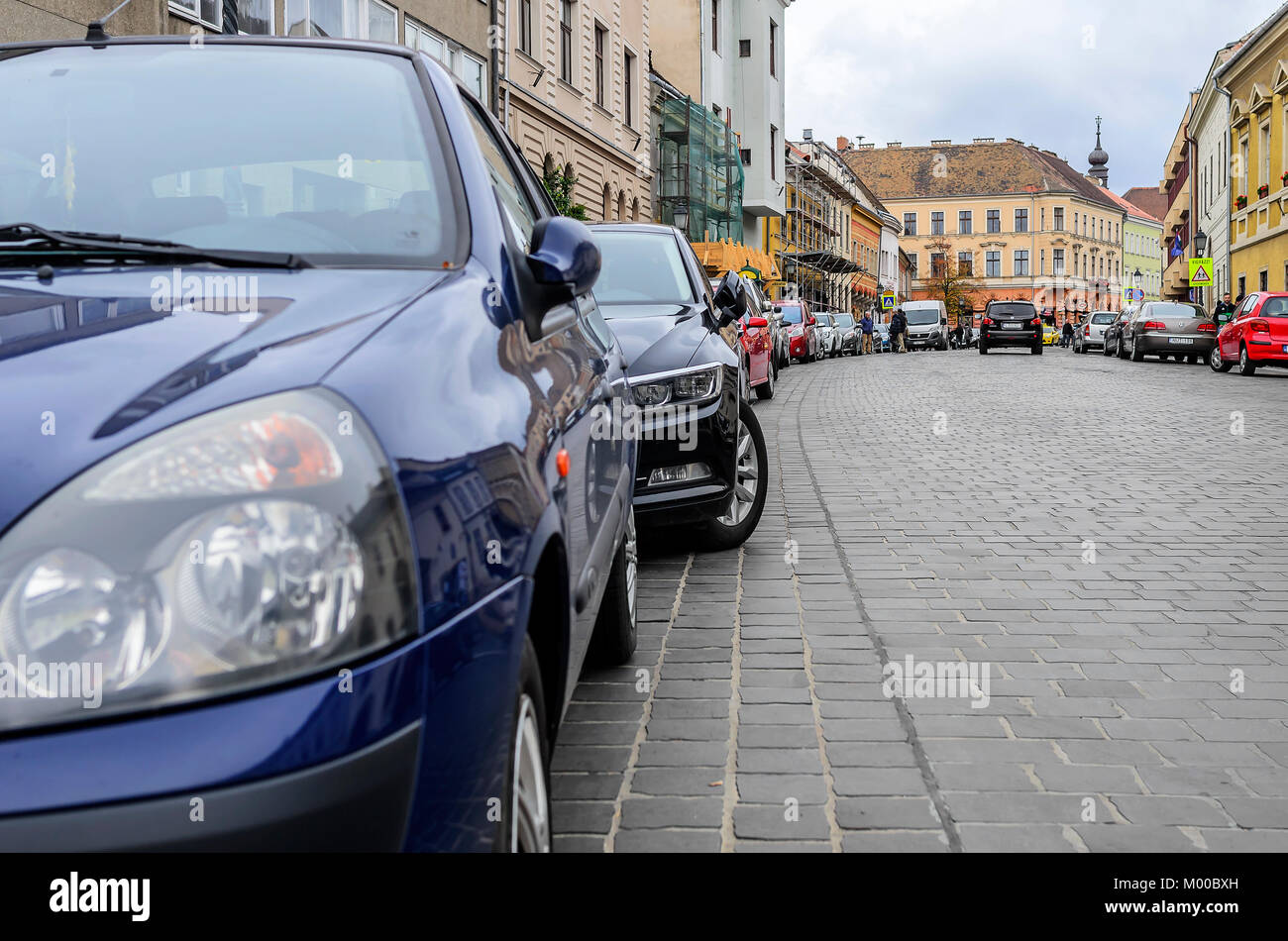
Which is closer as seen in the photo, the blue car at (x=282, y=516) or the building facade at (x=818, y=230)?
the blue car at (x=282, y=516)

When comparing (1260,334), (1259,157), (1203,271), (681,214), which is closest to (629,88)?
(681,214)

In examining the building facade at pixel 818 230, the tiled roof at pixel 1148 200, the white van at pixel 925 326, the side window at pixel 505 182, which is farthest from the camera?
the tiled roof at pixel 1148 200

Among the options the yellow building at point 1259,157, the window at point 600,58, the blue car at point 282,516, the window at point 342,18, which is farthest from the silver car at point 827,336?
the blue car at point 282,516

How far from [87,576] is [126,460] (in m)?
0.15

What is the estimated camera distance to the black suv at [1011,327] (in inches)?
1762

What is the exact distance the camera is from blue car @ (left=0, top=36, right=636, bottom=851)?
1.48 metres

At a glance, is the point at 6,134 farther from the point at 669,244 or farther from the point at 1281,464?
the point at 1281,464

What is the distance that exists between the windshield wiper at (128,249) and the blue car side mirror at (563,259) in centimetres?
54

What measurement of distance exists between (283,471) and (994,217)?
12137 cm

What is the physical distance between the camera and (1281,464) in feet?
34.9

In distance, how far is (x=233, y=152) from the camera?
2918 millimetres

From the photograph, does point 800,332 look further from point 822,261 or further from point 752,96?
point 822,261

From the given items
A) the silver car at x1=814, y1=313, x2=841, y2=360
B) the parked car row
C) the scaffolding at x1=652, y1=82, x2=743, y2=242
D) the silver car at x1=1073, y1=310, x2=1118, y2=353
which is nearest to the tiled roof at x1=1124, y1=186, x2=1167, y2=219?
the silver car at x1=1073, y1=310, x2=1118, y2=353

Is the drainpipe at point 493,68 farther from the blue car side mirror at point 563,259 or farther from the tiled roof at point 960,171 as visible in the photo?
the tiled roof at point 960,171
